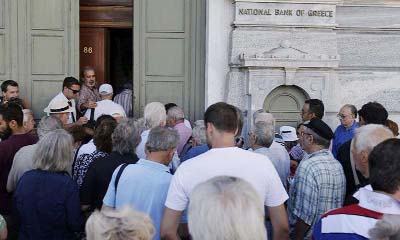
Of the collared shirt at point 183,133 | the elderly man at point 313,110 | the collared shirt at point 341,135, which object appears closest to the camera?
the collared shirt at point 183,133

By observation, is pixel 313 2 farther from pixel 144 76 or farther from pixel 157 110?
pixel 157 110

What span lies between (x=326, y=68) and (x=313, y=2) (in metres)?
1.01

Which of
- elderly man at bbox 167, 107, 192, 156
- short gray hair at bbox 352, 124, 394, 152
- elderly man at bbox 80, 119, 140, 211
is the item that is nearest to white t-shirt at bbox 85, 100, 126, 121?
elderly man at bbox 167, 107, 192, 156

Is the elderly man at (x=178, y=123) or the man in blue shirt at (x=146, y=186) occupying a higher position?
the elderly man at (x=178, y=123)

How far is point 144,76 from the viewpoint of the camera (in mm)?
9773

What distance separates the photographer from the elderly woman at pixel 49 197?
4.46 metres

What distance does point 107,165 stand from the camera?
4.88 meters

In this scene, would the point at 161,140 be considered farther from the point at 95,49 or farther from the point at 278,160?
the point at 95,49

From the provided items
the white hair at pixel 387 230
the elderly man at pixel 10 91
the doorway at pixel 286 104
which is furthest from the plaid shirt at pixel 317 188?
the elderly man at pixel 10 91

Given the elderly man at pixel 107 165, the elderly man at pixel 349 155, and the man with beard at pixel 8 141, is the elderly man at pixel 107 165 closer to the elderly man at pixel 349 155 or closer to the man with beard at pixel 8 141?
the man with beard at pixel 8 141

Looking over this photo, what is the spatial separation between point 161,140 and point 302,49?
16.9 ft

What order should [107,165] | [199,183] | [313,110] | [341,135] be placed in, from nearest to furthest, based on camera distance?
1. [199,183]
2. [107,165]
3. [341,135]
4. [313,110]

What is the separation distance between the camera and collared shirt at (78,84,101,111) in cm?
898

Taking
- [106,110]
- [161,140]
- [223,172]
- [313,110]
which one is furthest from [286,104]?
[223,172]
